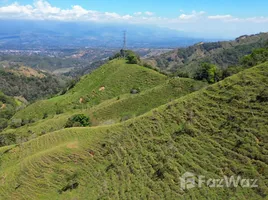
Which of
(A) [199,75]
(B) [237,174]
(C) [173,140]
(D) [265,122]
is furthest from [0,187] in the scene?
(A) [199,75]

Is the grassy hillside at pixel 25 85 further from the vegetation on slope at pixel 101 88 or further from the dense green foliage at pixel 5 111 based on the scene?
the vegetation on slope at pixel 101 88

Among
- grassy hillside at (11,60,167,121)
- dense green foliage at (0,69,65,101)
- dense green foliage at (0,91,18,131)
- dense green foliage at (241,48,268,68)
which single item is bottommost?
dense green foliage at (0,69,65,101)

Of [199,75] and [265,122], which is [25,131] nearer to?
[199,75]

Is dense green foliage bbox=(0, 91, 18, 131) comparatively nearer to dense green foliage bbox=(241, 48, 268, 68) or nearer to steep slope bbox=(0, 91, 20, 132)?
steep slope bbox=(0, 91, 20, 132)

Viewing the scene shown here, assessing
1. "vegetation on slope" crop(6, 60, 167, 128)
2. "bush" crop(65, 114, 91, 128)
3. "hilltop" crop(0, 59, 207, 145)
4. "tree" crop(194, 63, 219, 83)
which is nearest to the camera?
"bush" crop(65, 114, 91, 128)

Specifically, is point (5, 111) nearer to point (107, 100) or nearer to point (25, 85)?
point (107, 100)

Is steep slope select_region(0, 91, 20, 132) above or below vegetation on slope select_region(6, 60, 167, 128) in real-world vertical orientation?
below

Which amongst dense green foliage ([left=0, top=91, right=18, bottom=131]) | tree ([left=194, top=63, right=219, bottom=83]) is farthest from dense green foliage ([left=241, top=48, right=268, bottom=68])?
dense green foliage ([left=0, top=91, right=18, bottom=131])

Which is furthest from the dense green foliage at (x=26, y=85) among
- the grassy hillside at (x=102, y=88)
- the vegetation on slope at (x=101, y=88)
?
the vegetation on slope at (x=101, y=88)
